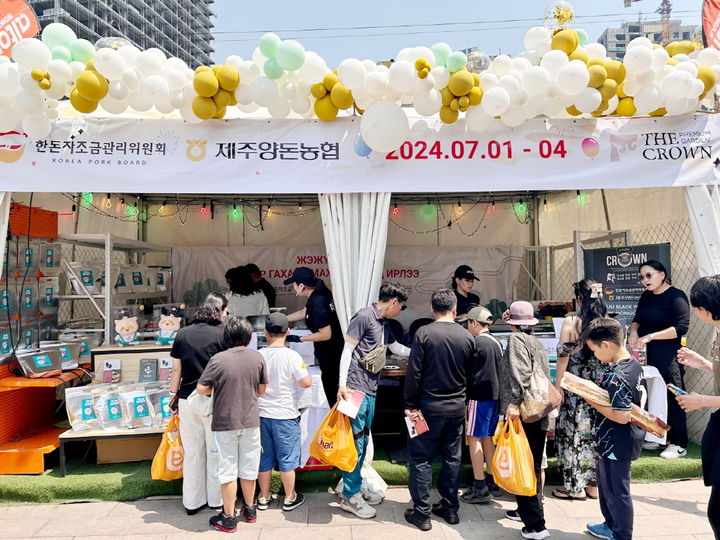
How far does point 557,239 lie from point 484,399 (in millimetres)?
5201

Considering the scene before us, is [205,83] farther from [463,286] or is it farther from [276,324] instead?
[463,286]

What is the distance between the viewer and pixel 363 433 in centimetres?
323

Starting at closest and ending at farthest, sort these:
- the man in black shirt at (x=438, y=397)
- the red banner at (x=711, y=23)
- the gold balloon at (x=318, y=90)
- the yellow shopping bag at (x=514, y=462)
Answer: the yellow shopping bag at (x=514, y=462), the man in black shirt at (x=438, y=397), the gold balloon at (x=318, y=90), the red banner at (x=711, y=23)

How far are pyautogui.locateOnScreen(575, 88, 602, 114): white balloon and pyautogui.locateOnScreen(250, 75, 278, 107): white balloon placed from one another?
2.24 metres

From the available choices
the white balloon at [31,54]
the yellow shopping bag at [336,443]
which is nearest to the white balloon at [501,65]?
the yellow shopping bag at [336,443]

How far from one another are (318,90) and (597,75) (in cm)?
205

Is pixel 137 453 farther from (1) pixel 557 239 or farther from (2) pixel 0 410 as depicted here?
(1) pixel 557 239

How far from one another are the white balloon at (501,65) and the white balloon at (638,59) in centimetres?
90

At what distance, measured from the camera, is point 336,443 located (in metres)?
3.07

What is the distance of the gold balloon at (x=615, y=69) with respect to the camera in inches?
140

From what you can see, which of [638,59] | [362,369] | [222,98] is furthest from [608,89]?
[222,98]

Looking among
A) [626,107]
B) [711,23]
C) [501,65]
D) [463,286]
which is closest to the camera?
[501,65]

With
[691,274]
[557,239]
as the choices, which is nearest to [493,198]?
[557,239]

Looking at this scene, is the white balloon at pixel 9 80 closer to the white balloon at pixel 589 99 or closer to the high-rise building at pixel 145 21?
the white balloon at pixel 589 99
